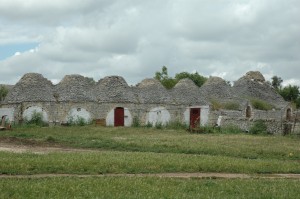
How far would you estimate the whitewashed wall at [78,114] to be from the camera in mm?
42516

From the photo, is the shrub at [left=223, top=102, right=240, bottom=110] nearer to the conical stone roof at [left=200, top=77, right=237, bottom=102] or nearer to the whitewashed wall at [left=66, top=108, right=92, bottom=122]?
the conical stone roof at [left=200, top=77, right=237, bottom=102]

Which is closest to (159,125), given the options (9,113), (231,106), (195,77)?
(231,106)

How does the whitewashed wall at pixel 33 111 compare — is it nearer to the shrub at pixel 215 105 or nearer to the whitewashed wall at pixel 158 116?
the whitewashed wall at pixel 158 116

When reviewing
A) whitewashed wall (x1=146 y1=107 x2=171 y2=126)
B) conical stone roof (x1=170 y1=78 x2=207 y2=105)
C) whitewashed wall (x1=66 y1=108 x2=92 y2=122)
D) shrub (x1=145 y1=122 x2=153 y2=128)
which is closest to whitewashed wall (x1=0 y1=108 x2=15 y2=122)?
whitewashed wall (x1=66 y1=108 x2=92 y2=122)

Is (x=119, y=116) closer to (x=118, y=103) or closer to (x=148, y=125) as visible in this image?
(x=118, y=103)

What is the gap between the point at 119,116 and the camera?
44.4 metres

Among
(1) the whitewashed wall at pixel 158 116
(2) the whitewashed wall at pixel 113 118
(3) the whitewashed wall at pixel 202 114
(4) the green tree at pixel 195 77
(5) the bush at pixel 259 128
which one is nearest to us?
(5) the bush at pixel 259 128

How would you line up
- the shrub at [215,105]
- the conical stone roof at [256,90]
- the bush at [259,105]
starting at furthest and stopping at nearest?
the conical stone roof at [256,90] → the bush at [259,105] → the shrub at [215,105]

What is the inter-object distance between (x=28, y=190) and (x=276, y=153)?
14203 mm

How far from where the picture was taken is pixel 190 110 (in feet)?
154

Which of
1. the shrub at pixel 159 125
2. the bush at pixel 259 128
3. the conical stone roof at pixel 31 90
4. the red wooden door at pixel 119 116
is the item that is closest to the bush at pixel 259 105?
the shrub at pixel 159 125

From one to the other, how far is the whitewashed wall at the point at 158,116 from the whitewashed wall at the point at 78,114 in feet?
17.8

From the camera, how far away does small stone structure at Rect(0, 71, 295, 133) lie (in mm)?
42000

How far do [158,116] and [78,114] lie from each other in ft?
24.2
